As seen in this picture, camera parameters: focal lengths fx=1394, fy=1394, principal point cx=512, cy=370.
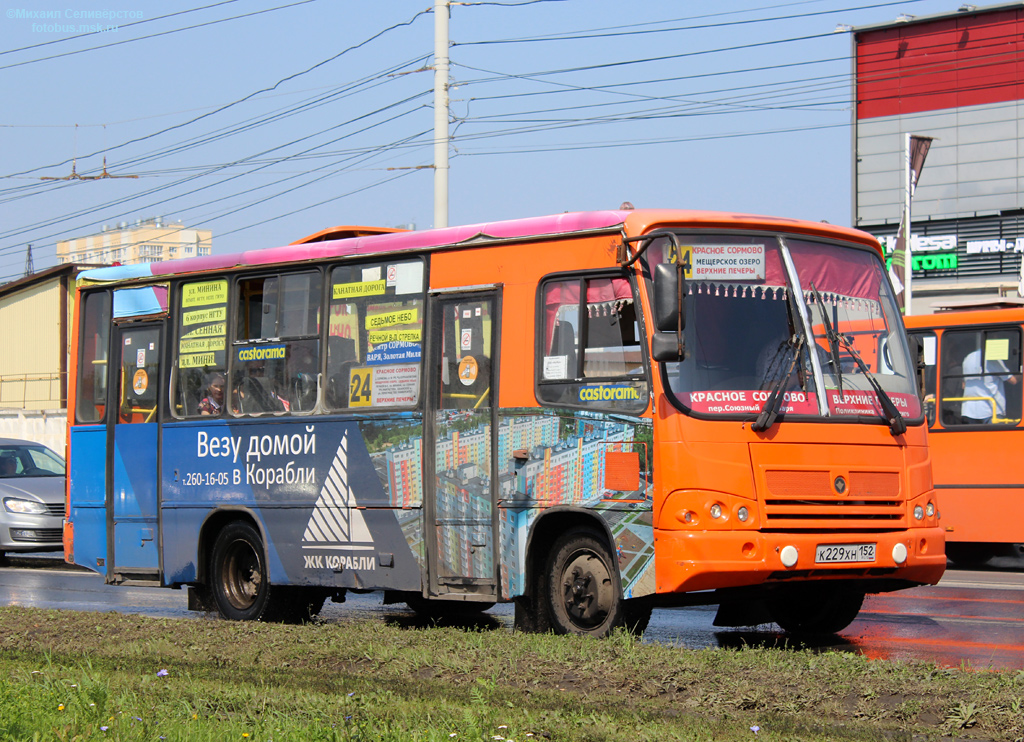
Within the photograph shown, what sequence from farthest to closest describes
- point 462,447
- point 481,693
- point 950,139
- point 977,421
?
point 950,139
point 977,421
point 462,447
point 481,693

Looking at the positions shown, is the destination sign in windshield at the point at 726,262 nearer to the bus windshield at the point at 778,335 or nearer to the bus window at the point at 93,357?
the bus windshield at the point at 778,335

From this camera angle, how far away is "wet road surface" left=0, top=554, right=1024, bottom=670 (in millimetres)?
9594

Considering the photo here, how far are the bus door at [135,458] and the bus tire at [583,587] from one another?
462 centimetres

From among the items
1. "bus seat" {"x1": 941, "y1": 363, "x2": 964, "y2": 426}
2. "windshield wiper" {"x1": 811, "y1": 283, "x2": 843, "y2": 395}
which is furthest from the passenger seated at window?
"bus seat" {"x1": 941, "y1": 363, "x2": 964, "y2": 426}

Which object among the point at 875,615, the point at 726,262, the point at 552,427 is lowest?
the point at 875,615

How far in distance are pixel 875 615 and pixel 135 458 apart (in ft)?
22.4

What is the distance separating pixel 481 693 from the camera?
7.18 m

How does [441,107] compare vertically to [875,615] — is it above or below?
above

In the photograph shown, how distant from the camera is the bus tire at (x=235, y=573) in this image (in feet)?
40.0

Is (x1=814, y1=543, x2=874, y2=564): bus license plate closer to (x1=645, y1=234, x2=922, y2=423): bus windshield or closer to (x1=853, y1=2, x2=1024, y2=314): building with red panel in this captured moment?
(x1=645, y1=234, x2=922, y2=423): bus windshield

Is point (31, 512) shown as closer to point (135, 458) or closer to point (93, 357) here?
point (93, 357)

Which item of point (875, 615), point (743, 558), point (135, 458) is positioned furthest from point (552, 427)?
point (135, 458)

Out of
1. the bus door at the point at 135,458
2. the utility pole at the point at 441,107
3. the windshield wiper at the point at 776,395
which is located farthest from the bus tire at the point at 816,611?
the utility pole at the point at 441,107

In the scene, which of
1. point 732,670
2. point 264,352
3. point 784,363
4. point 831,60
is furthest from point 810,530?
point 831,60
